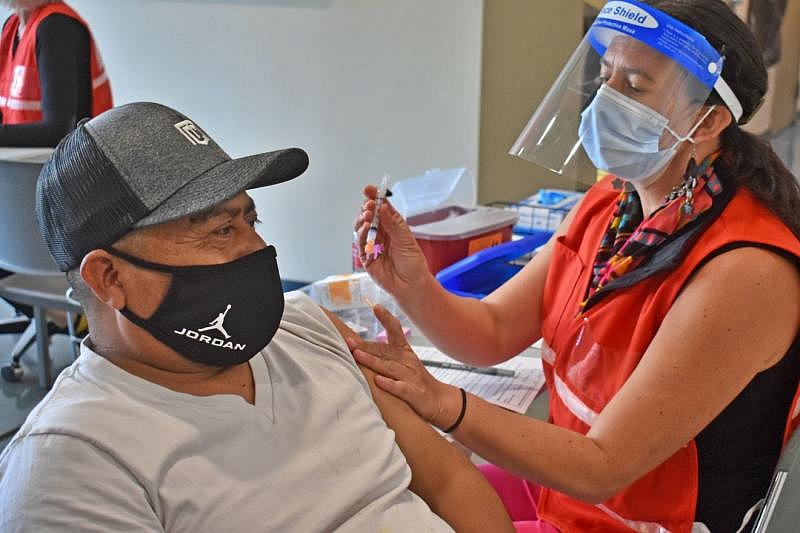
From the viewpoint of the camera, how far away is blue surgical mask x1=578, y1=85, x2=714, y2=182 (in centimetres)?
146

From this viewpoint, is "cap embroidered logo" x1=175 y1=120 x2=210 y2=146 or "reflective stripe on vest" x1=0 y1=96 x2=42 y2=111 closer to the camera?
"cap embroidered logo" x1=175 y1=120 x2=210 y2=146

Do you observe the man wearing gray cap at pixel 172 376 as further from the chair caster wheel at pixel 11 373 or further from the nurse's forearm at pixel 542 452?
the chair caster wheel at pixel 11 373

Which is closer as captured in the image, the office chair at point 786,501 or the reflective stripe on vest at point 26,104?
the office chair at point 786,501

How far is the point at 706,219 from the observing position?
1.38 meters

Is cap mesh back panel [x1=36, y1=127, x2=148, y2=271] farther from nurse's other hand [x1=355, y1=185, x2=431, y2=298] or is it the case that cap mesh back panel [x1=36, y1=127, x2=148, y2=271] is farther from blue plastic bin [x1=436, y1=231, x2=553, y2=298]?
blue plastic bin [x1=436, y1=231, x2=553, y2=298]

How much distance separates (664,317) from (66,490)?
92cm

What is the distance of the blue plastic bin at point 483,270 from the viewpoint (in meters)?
2.10

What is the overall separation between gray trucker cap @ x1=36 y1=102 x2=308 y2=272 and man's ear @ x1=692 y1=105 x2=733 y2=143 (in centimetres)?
76

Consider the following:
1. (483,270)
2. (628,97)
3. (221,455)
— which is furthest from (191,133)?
(483,270)

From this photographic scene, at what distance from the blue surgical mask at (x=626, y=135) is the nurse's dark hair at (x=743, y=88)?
0.23 feet

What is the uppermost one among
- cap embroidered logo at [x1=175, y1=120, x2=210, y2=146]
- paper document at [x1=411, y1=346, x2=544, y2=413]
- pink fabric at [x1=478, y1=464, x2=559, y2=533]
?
cap embroidered logo at [x1=175, y1=120, x2=210, y2=146]

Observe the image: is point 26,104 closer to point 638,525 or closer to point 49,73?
point 49,73

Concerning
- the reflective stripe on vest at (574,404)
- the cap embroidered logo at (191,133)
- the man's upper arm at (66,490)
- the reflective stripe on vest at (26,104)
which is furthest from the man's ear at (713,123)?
the reflective stripe on vest at (26,104)

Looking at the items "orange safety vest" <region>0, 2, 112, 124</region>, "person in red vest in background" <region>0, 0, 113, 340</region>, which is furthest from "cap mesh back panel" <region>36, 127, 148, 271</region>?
"orange safety vest" <region>0, 2, 112, 124</region>
